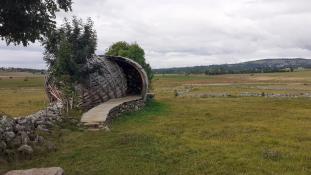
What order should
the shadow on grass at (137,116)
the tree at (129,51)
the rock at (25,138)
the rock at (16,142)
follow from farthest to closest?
1. the tree at (129,51)
2. the shadow on grass at (137,116)
3. the rock at (25,138)
4. the rock at (16,142)

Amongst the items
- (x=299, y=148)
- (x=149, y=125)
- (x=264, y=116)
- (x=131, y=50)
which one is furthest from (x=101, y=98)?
(x=131, y=50)

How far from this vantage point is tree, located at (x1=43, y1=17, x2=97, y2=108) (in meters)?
30.8

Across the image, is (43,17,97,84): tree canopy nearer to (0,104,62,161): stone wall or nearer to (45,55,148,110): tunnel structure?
(45,55,148,110): tunnel structure

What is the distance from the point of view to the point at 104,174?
50.6 ft

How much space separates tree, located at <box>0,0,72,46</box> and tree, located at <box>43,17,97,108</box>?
13140 millimetres

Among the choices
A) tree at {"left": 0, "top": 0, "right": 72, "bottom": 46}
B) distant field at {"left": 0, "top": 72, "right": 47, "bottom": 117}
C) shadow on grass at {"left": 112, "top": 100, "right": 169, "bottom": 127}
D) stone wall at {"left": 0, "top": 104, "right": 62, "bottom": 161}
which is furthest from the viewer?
distant field at {"left": 0, "top": 72, "right": 47, "bottom": 117}

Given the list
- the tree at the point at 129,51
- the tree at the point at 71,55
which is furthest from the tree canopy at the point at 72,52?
the tree at the point at 129,51

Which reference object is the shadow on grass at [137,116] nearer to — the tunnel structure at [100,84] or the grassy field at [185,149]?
the grassy field at [185,149]

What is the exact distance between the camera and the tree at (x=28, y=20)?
15.7m

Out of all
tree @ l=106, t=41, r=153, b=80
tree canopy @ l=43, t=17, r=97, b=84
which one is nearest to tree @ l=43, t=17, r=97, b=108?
tree canopy @ l=43, t=17, r=97, b=84

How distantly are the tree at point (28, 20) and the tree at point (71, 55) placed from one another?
1314cm

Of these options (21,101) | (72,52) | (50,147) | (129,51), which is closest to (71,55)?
(72,52)

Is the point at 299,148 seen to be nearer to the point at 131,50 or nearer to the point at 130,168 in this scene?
the point at 130,168

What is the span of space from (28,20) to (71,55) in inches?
601
